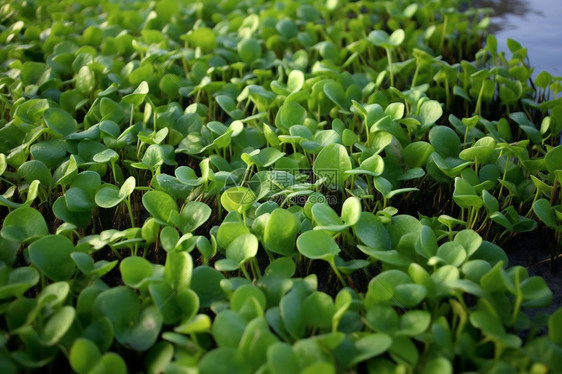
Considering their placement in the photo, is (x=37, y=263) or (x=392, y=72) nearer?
(x=37, y=263)

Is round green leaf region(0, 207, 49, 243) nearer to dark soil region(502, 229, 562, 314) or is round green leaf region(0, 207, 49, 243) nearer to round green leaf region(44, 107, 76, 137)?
round green leaf region(44, 107, 76, 137)

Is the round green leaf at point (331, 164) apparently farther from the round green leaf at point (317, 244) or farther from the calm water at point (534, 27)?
the calm water at point (534, 27)

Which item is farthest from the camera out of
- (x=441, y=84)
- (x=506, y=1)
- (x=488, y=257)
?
(x=506, y=1)

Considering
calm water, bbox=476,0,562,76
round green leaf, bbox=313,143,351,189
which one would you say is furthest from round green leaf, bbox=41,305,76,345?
calm water, bbox=476,0,562,76

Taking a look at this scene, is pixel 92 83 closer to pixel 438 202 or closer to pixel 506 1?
pixel 438 202

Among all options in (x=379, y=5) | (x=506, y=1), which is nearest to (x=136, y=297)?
(x=379, y=5)
